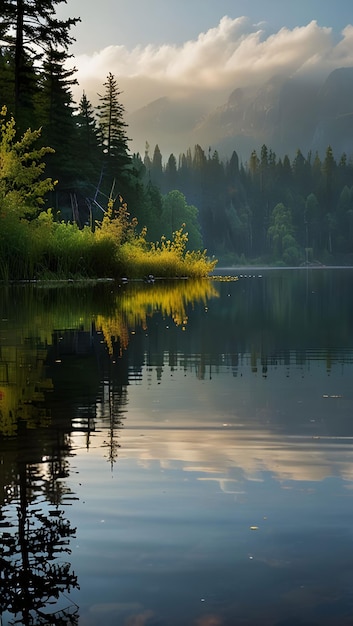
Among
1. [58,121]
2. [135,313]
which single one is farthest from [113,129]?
[135,313]

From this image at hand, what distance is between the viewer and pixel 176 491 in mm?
6301

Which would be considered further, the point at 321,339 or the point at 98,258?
the point at 98,258

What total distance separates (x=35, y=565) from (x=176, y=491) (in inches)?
64.1

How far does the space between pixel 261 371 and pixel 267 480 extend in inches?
269

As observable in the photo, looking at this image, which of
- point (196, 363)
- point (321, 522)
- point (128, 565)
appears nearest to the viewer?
point (128, 565)

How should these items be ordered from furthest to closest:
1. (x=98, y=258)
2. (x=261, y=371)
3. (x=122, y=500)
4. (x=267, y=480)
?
(x=98, y=258), (x=261, y=371), (x=267, y=480), (x=122, y=500)

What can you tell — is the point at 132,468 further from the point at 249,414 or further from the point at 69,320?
the point at 69,320

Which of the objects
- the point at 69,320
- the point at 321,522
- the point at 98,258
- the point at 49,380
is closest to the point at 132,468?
the point at 321,522

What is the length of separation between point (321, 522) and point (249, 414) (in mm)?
4038

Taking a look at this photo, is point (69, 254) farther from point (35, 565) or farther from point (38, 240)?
point (35, 565)

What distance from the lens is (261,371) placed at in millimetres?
13406

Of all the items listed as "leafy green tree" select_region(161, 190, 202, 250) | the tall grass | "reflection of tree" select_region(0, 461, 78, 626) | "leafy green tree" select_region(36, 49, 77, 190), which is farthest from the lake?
"leafy green tree" select_region(161, 190, 202, 250)

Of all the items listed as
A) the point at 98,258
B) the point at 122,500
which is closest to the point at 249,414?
the point at 122,500

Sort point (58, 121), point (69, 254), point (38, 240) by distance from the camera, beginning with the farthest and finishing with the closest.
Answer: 1. point (58, 121)
2. point (69, 254)
3. point (38, 240)
